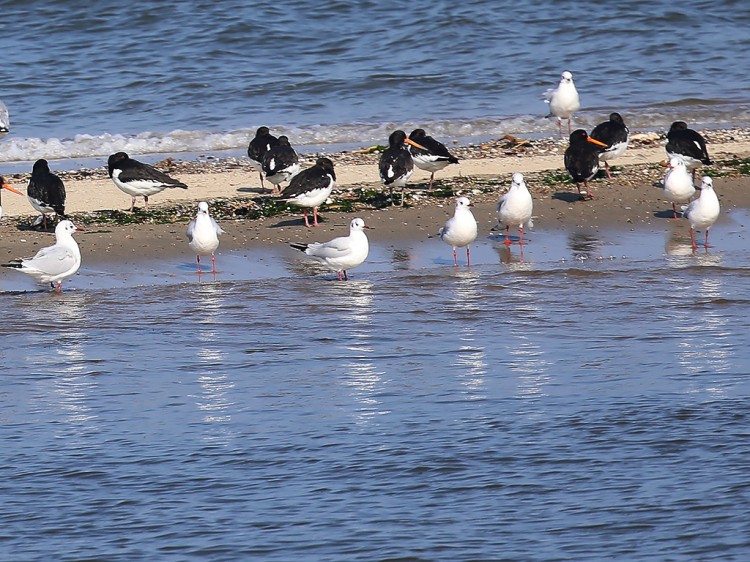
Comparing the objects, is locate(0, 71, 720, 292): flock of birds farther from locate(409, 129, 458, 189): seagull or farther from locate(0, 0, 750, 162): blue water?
locate(0, 0, 750, 162): blue water

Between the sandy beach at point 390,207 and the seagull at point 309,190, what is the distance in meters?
0.28

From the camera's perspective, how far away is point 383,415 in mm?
7660

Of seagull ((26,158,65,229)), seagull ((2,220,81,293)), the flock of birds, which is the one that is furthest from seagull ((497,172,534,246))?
seagull ((26,158,65,229))

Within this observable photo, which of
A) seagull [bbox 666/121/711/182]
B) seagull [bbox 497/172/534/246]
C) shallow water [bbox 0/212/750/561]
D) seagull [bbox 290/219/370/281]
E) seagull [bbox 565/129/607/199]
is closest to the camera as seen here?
shallow water [bbox 0/212/750/561]

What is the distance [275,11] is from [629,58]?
25.4ft

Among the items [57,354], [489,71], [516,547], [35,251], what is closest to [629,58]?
[489,71]

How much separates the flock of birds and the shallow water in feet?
1.08

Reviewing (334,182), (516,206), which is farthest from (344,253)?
(334,182)

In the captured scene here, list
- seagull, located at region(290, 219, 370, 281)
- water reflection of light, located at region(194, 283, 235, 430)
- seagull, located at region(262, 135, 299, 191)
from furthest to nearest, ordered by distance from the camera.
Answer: seagull, located at region(262, 135, 299, 191)
seagull, located at region(290, 219, 370, 281)
water reflection of light, located at region(194, 283, 235, 430)

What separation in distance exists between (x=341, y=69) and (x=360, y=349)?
15218 mm

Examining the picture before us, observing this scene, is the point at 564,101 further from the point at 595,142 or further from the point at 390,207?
the point at 390,207

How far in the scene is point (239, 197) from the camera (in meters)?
14.9

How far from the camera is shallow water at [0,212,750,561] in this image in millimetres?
6195

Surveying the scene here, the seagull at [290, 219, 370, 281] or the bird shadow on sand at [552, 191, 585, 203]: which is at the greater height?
the bird shadow on sand at [552, 191, 585, 203]
